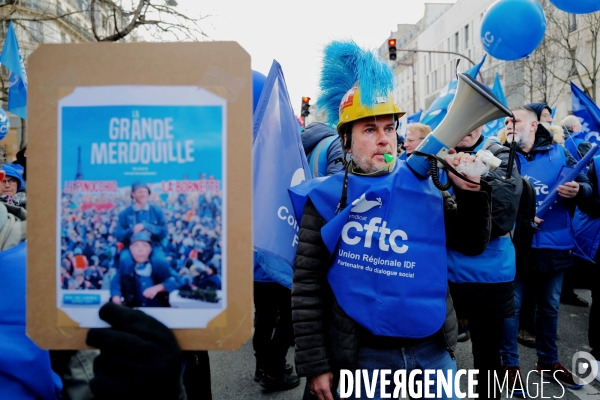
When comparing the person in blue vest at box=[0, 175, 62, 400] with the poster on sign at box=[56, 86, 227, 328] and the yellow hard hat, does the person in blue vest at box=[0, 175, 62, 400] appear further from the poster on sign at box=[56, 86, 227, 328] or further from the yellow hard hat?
the yellow hard hat

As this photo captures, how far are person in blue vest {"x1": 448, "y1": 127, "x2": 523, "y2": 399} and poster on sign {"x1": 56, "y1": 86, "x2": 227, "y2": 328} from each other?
1935mm

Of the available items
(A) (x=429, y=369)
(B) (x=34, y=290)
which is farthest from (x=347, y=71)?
(B) (x=34, y=290)

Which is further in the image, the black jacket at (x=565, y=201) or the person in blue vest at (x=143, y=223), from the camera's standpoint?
the black jacket at (x=565, y=201)

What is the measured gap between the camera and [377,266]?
6.22 ft

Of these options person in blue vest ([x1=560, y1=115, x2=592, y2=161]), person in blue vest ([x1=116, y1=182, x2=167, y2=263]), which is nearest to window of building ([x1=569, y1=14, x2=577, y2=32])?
person in blue vest ([x1=560, y1=115, x2=592, y2=161])

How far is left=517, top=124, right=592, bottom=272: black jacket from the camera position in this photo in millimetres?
3754

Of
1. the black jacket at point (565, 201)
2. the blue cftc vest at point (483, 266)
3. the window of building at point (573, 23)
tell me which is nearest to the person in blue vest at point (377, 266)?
the blue cftc vest at point (483, 266)

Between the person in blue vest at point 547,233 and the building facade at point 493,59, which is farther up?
the building facade at point 493,59

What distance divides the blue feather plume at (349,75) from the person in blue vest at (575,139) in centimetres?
363

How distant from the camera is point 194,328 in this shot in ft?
3.52

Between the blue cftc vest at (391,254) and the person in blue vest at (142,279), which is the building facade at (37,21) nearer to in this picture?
A: the blue cftc vest at (391,254)

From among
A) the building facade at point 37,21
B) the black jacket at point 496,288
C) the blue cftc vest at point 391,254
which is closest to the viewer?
the blue cftc vest at point 391,254

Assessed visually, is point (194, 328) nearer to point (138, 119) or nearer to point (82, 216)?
point (82, 216)

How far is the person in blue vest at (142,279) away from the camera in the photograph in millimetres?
1072
